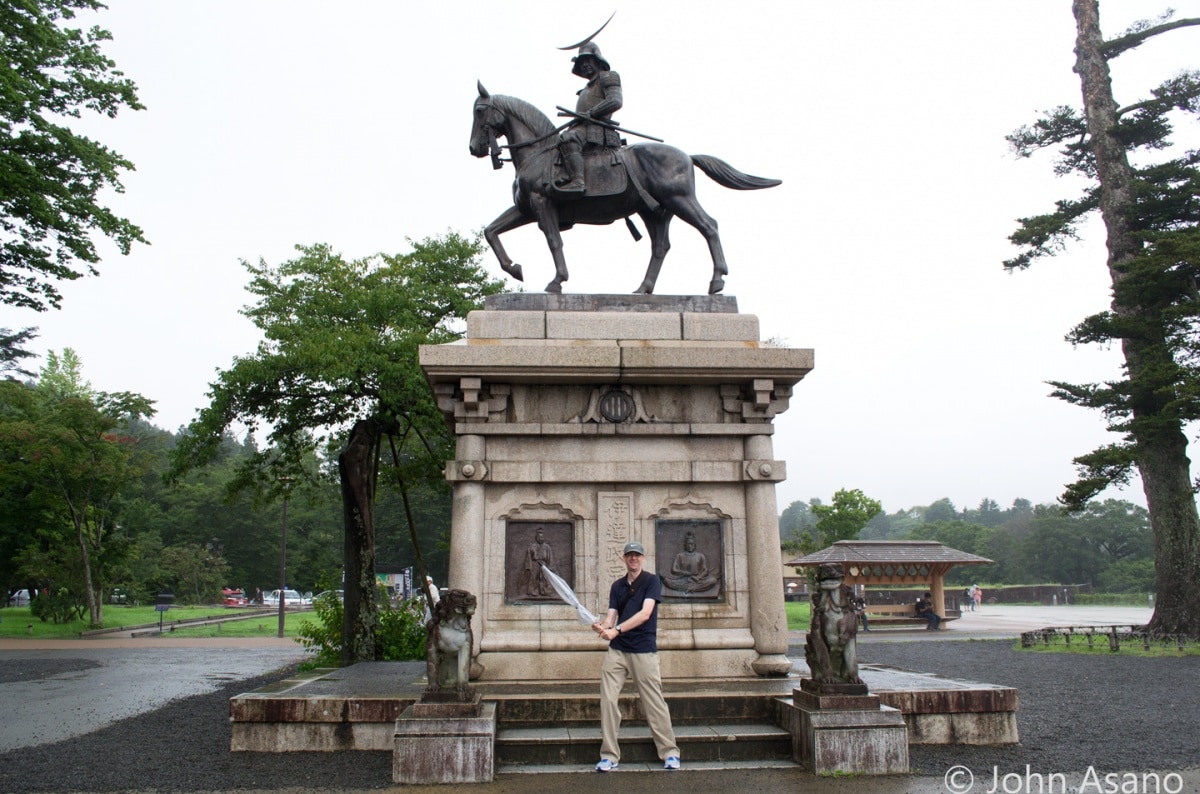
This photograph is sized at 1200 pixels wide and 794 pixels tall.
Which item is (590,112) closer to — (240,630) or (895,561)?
(895,561)

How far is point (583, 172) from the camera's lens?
1032 cm

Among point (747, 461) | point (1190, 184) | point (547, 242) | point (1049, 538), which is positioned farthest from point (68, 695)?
point (1049, 538)

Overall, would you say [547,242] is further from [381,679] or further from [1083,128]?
[1083,128]

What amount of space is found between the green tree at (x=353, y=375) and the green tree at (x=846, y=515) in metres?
29.6

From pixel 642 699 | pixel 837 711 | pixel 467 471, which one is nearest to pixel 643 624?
pixel 642 699

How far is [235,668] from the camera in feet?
62.7

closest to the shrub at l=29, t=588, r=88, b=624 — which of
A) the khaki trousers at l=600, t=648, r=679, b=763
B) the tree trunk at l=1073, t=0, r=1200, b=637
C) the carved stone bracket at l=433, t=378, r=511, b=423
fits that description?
the carved stone bracket at l=433, t=378, r=511, b=423

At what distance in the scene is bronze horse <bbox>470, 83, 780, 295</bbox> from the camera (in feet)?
33.9

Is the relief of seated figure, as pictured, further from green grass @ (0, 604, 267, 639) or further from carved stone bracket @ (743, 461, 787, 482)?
green grass @ (0, 604, 267, 639)

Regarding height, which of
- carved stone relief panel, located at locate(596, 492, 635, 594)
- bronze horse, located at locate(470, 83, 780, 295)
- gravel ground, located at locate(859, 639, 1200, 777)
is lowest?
gravel ground, located at locate(859, 639, 1200, 777)

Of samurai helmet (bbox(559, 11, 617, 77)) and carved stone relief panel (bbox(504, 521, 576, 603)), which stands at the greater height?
samurai helmet (bbox(559, 11, 617, 77))

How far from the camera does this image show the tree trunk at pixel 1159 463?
21547 mm

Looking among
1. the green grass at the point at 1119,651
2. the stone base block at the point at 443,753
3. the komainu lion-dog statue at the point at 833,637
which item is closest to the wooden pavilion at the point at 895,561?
the green grass at the point at 1119,651

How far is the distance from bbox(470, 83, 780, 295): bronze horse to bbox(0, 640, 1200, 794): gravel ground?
5.48 metres
